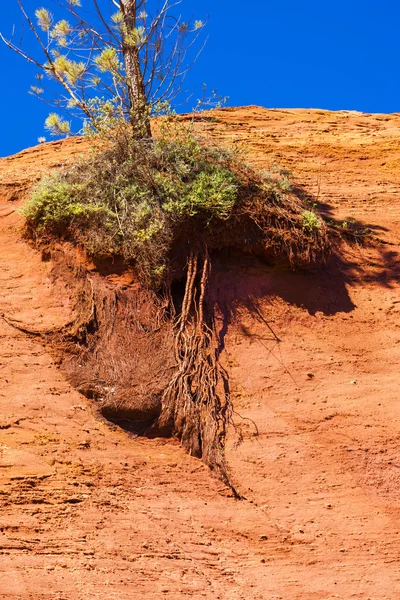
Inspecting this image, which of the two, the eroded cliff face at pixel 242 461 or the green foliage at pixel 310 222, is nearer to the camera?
the eroded cliff face at pixel 242 461

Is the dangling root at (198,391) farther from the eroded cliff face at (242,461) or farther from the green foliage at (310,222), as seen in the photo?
the green foliage at (310,222)

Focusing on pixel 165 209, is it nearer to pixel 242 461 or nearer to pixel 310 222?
pixel 310 222

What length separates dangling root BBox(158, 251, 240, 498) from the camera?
7719 millimetres

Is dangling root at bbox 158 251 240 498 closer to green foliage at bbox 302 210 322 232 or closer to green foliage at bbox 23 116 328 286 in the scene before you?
green foliage at bbox 23 116 328 286

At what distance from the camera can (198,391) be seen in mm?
8023

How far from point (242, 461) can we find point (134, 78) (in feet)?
15.4

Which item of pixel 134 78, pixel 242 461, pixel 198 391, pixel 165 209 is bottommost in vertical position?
pixel 242 461

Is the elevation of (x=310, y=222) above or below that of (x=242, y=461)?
above

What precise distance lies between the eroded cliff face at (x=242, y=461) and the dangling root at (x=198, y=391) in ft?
0.42

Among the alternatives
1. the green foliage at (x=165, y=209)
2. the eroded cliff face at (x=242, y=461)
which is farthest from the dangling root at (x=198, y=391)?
the green foliage at (x=165, y=209)

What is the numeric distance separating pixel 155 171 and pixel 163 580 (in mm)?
4501

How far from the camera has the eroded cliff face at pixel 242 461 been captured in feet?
21.4

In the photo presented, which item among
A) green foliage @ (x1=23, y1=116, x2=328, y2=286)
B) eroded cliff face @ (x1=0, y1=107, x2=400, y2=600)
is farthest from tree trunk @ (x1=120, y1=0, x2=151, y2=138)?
eroded cliff face @ (x1=0, y1=107, x2=400, y2=600)

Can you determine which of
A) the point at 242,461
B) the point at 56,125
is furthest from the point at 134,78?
the point at 242,461
